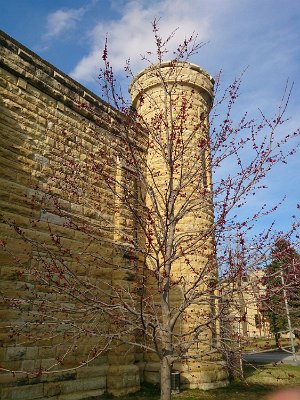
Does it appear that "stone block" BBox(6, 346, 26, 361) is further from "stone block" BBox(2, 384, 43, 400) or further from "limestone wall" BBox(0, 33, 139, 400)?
"stone block" BBox(2, 384, 43, 400)

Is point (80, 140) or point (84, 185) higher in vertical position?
point (80, 140)

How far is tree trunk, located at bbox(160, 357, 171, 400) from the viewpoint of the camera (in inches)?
197

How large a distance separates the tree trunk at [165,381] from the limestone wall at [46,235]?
1.74 m

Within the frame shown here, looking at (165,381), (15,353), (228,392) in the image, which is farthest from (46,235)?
(228,392)

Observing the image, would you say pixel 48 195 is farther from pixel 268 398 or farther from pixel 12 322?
pixel 268 398

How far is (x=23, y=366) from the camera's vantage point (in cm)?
658

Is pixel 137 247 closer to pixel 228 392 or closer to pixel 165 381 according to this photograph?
pixel 165 381

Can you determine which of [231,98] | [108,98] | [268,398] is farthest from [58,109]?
[268,398]

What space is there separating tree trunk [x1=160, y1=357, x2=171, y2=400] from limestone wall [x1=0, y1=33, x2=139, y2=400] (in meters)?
1.74

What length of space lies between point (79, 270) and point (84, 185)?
81.0 inches

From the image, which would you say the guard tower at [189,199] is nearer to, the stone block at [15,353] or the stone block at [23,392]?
the stone block at [23,392]

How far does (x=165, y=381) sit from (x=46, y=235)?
3.86 m

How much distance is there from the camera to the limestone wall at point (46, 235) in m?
6.55

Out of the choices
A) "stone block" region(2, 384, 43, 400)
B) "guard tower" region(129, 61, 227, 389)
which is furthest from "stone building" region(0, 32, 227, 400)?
"guard tower" region(129, 61, 227, 389)
